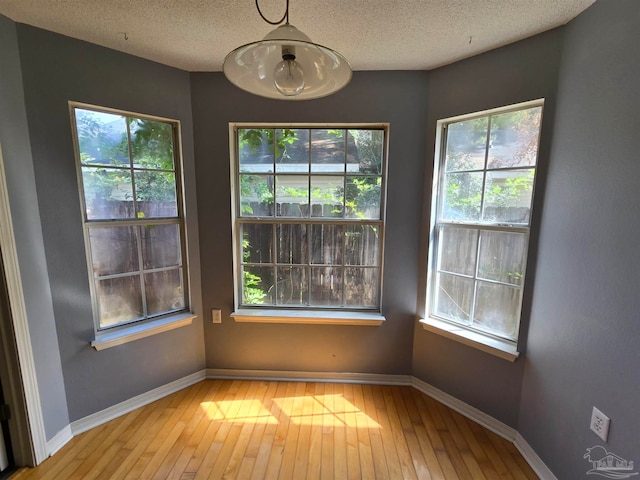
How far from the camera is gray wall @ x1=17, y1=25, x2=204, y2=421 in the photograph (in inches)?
60.4

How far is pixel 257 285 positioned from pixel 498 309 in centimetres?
173

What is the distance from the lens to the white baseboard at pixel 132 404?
5.85ft

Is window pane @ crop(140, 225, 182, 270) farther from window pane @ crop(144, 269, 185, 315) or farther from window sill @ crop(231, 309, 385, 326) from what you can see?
window sill @ crop(231, 309, 385, 326)

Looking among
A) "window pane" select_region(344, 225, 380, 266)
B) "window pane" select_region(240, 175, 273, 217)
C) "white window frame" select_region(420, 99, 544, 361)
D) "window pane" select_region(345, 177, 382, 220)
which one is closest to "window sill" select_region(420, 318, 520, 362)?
"white window frame" select_region(420, 99, 544, 361)

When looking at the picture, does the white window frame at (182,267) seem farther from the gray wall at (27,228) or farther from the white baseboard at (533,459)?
the white baseboard at (533,459)

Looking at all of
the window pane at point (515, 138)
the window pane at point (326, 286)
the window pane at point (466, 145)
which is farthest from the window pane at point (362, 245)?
the window pane at point (515, 138)

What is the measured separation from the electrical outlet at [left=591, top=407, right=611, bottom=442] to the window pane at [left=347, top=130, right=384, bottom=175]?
1.73 meters

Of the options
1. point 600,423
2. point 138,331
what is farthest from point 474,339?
point 138,331

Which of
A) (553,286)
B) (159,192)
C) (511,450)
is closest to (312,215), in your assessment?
(159,192)

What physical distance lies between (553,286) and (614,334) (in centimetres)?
34

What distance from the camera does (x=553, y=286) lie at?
58.1 inches

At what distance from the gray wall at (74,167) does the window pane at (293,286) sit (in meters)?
0.83

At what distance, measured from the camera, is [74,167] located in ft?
5.40

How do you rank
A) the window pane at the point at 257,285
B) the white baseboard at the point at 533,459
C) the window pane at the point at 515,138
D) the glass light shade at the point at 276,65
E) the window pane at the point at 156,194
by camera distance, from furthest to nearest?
the window pane at the point at 257,285, the window pane at the point at 156,194, the window pane at the point at 515,138, the white baseboard at the point at 533,459, the glass light shade at the point at 276,65
